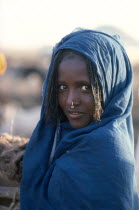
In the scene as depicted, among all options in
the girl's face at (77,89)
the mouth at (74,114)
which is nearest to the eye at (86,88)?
the girl's face at (77,89)

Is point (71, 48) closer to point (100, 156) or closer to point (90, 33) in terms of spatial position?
point (90, 33)

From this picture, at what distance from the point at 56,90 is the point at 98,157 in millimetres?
390

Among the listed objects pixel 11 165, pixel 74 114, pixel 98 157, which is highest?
pixel 74 114

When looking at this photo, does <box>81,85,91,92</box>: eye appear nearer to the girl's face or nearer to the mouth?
the girl's face

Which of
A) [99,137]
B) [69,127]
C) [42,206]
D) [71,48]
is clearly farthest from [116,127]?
[42,206]

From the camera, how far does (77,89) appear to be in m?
1.28

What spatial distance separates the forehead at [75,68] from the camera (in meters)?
1.25

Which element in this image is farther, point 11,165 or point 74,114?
point 11,165

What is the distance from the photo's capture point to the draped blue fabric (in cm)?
121

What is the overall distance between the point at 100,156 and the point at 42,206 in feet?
1.27

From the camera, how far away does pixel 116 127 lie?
49.6 inches

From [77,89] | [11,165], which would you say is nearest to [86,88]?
[77,89]

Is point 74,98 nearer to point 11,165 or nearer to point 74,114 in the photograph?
point 74,114

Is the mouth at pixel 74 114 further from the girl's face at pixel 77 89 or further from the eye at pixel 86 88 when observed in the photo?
the eye at pixel 86 88
